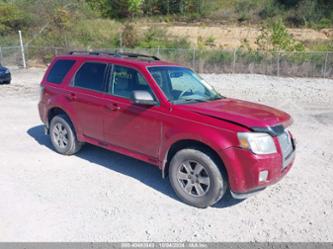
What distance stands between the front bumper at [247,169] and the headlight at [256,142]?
0.19 ft

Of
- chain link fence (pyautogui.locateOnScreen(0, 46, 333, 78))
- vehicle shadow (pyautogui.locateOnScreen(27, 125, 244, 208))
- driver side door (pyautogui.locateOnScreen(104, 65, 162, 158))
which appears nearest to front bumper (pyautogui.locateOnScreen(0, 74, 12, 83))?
chain link fence (pyautogui.locateOnScreen(0, 46, 333, 78))

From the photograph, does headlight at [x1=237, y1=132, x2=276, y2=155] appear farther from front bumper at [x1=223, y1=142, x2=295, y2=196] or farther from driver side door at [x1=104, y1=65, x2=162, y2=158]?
driver side door at [x1=104, y1=65, x2=162, y2=158]

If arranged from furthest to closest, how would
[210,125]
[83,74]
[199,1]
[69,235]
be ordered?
1. [199,1]
2. [83,74]
3. [210,125]
4. [69,235]

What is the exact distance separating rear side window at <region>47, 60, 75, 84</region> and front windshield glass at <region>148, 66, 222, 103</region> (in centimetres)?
181

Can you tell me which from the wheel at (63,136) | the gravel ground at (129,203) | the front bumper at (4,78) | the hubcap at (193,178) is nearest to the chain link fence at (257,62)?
the front bumper at (4,78)

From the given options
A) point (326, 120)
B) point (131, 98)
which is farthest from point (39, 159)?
point (326, 120)

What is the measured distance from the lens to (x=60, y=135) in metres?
6.17

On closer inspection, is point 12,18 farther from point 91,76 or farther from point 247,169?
point 247,169

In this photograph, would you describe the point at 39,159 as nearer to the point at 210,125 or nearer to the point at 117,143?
the point at 117,143

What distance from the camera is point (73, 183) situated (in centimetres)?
502

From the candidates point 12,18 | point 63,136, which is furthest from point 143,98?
point 12,18

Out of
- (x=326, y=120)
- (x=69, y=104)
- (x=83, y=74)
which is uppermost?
(x=83, y=74)

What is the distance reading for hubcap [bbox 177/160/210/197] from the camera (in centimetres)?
431

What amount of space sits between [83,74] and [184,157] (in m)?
2.44
